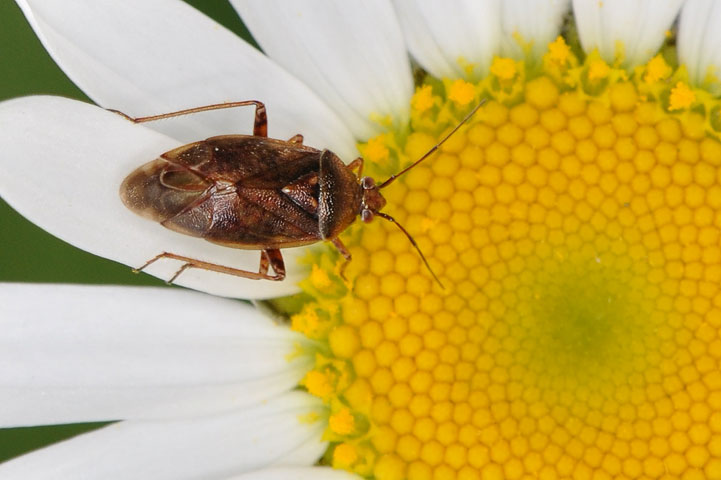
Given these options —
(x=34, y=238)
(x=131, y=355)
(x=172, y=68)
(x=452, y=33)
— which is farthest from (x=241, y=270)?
(x=452, y=33)

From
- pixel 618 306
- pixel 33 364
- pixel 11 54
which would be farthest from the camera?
pixel 11 54

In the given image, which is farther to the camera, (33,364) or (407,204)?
(407,204)

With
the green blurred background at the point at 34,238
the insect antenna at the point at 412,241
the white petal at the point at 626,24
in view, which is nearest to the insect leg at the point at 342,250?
the insect antenna at the point at 412,241

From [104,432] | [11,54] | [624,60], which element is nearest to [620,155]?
[624,60]

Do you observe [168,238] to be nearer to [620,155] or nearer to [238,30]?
[238,30]

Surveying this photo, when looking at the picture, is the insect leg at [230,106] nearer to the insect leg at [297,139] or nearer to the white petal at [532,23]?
the insect leg at [297,139]

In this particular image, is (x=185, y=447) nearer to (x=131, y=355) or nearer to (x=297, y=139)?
(x=131, y=355)

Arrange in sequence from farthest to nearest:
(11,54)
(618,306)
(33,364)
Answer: (11,54)
(618,306)
(33,364)

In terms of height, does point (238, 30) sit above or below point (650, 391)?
above
